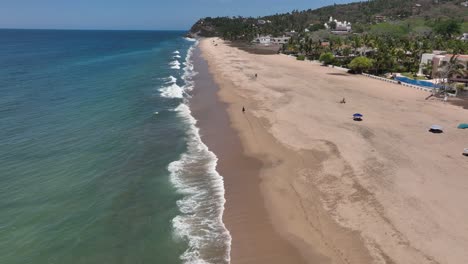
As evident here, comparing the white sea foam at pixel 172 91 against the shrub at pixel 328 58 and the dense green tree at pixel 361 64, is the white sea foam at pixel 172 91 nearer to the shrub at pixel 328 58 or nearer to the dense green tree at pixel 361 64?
the dense green tree at pixel 361 64

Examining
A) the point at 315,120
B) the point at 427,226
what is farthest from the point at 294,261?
the point at 315,120

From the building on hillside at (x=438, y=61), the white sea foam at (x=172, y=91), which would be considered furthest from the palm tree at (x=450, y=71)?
the white sea foam at (x=172, y=91)

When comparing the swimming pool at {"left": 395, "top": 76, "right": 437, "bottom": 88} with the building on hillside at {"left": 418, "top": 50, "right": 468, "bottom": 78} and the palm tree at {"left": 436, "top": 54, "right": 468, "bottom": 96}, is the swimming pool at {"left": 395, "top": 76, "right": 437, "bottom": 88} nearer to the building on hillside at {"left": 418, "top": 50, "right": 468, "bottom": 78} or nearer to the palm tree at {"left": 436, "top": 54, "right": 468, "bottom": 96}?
the palm tree at {"left": 436, "top": 54, "right": 468, "bottom": 96}

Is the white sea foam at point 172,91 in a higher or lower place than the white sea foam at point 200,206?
lower

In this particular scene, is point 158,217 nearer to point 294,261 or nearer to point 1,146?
point 294,261

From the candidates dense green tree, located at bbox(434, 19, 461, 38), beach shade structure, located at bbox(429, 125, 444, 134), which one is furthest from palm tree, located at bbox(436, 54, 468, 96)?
dense green tree, located at bbox(434, 19, 461, 38)

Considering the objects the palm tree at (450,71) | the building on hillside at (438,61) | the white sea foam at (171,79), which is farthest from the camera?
the white sea foam at (171,79)

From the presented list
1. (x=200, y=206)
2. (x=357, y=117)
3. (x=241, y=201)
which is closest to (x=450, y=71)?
(x=357, y=117)
